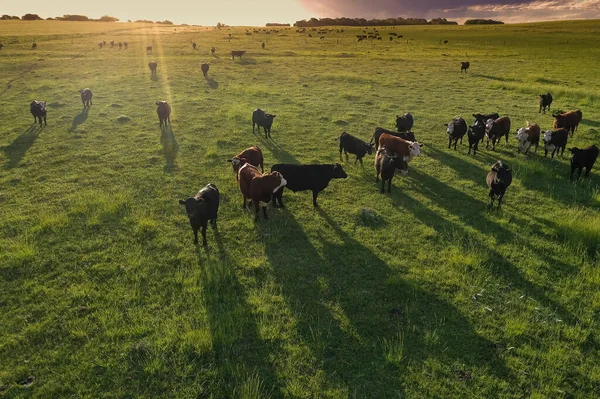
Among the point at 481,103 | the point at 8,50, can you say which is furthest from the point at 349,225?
the point at 8,50

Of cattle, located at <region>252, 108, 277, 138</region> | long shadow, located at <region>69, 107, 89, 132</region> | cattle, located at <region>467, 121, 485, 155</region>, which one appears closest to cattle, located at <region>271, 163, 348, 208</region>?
cattle, located at <region>252, 108, 277, 138</region>

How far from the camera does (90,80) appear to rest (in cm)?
3094

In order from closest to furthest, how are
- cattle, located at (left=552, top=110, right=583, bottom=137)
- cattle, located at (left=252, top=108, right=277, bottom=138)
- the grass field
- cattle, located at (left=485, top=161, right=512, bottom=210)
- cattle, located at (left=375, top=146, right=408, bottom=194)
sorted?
1. the grass field
2. cattle, located at (left=485, top=161, right=512, bottom=210)
3. cattle, located at (left=375, top=146, right=408, bottom=194)
4. cattle, located at (left=552, top=110, right=583, bottom=137)
5. cattle, located at (left=252, top=108, right=277, bottom=138)

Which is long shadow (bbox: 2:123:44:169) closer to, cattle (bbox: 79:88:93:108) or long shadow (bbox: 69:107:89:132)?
long shadow (bbox: 69:107:89:132)

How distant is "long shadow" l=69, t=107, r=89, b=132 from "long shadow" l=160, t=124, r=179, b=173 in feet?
14.6

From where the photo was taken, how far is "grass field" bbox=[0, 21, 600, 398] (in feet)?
18.6

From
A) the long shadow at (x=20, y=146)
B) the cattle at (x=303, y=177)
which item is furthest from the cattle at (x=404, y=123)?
the long shadow at (x=20, y=146)

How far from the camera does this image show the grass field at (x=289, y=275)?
5.68 metres

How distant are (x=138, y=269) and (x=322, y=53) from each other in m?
49.0

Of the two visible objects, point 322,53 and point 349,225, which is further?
point 322,53

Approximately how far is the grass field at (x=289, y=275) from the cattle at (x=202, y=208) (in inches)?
20.6

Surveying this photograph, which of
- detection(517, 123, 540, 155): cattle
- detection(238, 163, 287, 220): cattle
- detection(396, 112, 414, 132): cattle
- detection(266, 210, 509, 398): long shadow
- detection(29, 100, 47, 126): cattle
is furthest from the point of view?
detection(29, 100, 47, 126): cattle

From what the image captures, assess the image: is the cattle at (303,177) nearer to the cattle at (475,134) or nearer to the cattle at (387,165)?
the cattle at (387,165)

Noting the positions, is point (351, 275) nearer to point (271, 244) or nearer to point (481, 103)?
point (271, 244)
